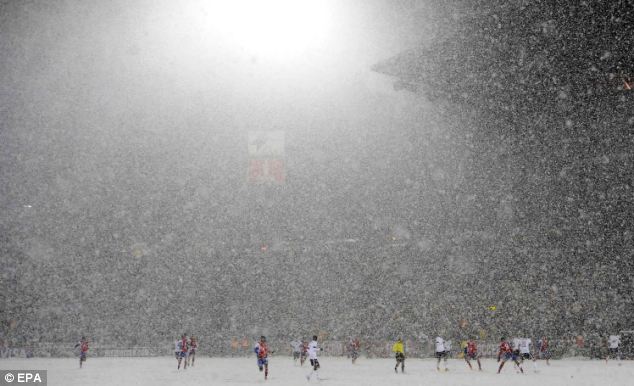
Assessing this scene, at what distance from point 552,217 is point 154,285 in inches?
889

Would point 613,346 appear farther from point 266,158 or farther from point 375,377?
point 266,158

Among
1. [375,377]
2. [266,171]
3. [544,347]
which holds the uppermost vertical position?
[266,171]

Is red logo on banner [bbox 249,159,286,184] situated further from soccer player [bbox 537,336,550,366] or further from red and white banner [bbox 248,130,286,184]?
soccer player [bbox 537,336,550,366]

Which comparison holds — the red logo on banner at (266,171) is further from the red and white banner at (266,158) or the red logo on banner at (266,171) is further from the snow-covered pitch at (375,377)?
the snow-covered pitch at (375,377)

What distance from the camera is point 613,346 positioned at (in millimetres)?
19531

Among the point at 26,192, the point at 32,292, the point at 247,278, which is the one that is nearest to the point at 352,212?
the point at 247,278

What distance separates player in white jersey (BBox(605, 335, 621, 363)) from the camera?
19.5 metres

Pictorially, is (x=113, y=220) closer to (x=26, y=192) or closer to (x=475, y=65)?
(x=26, y=192)

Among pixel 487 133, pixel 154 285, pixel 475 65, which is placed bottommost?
pixel 154 285

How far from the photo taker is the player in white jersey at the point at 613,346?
19516mm

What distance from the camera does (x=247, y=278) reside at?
33.9 metres

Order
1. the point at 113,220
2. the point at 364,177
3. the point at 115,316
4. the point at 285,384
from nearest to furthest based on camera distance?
the point at 285,384 < the point at 115,316 < the point at 113,220 < the point at 364,177

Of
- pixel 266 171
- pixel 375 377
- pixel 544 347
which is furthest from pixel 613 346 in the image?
pixel 266 171

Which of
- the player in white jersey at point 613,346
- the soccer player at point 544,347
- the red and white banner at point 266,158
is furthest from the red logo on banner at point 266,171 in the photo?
the player in white jersey at point 613,346
